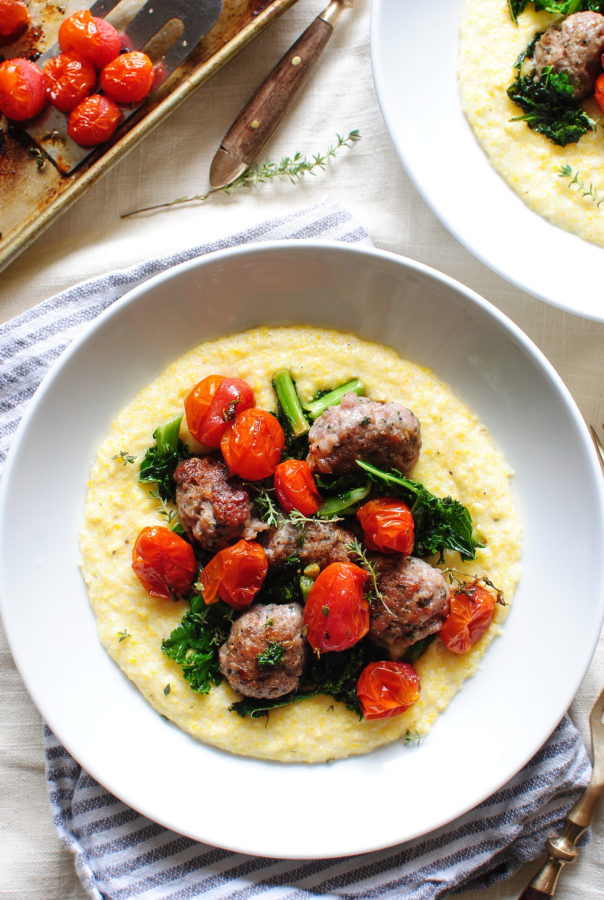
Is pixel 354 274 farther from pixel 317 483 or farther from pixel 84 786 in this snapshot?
pixel 84 786

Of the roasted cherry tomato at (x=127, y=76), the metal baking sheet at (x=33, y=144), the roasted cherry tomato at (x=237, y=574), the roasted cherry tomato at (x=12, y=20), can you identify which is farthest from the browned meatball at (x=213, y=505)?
the roasted cherry tomato at (x=12, y=20)

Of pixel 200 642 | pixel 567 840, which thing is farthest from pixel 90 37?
pixel 567 840

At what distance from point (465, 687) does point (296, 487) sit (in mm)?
1888

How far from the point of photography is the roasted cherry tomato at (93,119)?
5449 millimetres

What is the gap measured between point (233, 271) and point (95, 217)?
4.98ft

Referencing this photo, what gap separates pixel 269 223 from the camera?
18.3 feet

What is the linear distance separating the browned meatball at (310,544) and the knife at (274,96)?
2818mm

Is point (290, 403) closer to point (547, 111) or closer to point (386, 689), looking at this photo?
point (386, 689)

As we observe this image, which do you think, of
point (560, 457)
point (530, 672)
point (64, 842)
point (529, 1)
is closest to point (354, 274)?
Answer: point (560, 457)

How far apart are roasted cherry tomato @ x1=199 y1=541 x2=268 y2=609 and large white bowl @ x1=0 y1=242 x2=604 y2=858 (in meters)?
1.01

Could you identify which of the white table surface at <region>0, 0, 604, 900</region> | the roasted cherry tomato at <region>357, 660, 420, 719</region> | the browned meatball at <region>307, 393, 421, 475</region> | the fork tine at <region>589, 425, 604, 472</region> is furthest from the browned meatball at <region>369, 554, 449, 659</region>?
the white table surface at <region>0, 0, 604, 900</region>

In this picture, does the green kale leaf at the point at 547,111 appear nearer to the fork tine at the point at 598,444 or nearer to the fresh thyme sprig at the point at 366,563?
the fork tine at the point at 598,444

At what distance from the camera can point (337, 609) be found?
470 cm

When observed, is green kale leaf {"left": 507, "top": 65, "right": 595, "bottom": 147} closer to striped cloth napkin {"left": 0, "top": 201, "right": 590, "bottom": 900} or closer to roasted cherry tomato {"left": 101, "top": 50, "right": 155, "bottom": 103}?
roasted cherry tomato {"left": 101, "top": 50, "right": 155, "bottom": 103}
